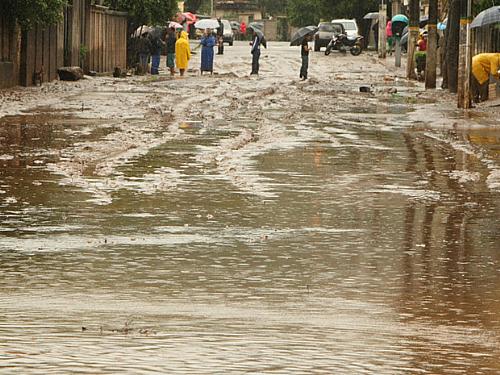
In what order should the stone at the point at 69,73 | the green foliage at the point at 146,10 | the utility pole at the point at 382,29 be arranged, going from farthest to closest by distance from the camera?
1. the utility pole at the point at 382,29
2. the green foliage at the point at 146,10
3. the stone at the point at 69,73

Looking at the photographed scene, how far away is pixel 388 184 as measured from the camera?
49.0ft

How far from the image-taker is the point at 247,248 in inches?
411

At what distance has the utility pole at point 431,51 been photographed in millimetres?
38594

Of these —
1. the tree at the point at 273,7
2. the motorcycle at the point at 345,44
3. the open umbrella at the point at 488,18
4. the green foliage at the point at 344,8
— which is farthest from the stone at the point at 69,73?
the tree at the point at 273,7

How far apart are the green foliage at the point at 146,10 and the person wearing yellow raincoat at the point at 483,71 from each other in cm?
1972

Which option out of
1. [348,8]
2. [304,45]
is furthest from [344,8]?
[304,45]

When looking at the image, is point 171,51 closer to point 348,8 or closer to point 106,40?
point 106,40

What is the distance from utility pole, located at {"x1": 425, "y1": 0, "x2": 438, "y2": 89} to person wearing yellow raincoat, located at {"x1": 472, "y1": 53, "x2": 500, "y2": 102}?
21.5 feet

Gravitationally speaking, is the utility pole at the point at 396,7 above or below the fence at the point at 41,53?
above

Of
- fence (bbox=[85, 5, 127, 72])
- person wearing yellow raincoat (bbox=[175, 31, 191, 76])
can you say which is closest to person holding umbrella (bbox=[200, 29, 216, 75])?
person wearing yellow raincoat (bbox=[175, 31, 191, 76])

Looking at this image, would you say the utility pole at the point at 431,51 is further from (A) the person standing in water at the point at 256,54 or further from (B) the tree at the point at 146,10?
(B) the tree at the point at 146,10

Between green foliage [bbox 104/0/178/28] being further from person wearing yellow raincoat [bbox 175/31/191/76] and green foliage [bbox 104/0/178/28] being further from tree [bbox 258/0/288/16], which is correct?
tree [bbox 258/0/288/16]

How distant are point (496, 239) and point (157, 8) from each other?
40037 mm

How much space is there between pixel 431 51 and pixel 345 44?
30770 millimetres
